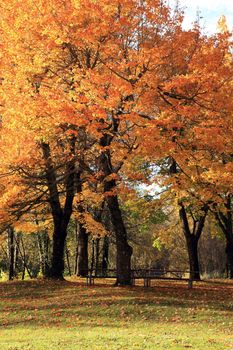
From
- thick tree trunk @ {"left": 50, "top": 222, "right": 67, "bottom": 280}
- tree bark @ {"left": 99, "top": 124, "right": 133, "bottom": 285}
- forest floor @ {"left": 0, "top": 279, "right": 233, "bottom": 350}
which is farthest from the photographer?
thick tree trunk @ {"left": 50, "top": 222, "right": 67, "bottom": 280}

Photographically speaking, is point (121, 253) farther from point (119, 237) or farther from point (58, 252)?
point (58, 252)

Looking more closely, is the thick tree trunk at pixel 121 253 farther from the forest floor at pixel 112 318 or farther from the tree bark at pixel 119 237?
the forest floor at pixel 112 318

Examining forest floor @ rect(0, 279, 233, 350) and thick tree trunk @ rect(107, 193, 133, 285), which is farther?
thick tree trunk @ rect(107, 193, 133, 285)

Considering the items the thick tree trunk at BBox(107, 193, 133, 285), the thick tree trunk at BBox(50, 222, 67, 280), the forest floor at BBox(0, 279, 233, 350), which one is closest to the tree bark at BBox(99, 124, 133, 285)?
the thick tree trunk at BBox(107, 193, 133, 285)

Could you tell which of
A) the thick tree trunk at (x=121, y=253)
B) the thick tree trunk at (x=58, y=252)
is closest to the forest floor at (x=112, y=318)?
the thick tree trunk at (x=121, y=253)

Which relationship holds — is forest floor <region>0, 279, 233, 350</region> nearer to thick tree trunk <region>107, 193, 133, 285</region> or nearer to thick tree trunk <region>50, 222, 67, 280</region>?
thick tree trunk <region>107, 193, 133, 285</region>

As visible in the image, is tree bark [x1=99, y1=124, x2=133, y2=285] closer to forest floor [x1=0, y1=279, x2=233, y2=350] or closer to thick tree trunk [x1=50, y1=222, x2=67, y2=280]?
forest floor [x1=0, y1=279, x2=233, y2=350]

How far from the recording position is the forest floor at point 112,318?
31.3ft

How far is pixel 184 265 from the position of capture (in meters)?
67.6

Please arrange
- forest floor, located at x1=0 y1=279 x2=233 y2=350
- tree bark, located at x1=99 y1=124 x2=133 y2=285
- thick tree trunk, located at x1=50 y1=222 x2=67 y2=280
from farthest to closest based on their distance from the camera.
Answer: thick tree trunk, located at x1=50 y1=222 x2=67 y2=280 < tree bark, located at x1=99 y1=124 x2=133 y2=285 < forest floor, located at x1=0 y1=279 x2=233 y2=350

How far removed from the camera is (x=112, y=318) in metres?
13.2

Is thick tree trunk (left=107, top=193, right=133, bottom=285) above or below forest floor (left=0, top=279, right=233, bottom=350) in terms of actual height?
above

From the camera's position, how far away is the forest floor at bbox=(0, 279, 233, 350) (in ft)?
31.3

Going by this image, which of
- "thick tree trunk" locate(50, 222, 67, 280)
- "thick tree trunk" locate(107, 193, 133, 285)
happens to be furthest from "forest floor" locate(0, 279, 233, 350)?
"thick tree trunk" locate(50, 222, 67, 280)
